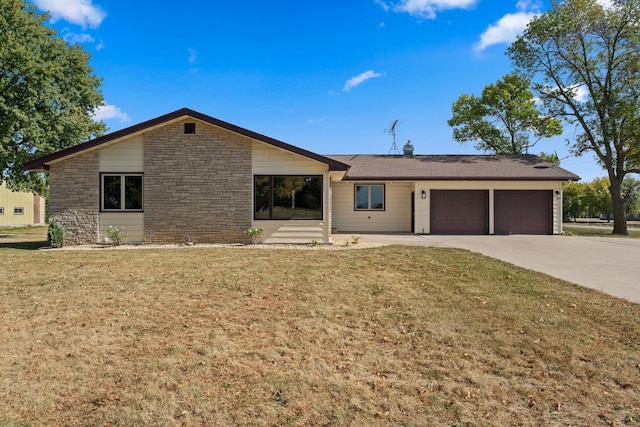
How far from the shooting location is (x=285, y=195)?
12.7 meters

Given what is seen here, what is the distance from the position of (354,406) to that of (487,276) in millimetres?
5454

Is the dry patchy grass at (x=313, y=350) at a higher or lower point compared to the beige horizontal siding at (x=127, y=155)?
lower

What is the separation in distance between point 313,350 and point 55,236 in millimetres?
11203

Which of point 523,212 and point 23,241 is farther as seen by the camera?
point 523,212

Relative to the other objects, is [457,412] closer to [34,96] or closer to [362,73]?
[362,73]

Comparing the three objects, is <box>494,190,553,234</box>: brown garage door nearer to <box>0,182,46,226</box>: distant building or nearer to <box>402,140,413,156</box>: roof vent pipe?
<box>402,140,413,156</box>: roof vent pipe

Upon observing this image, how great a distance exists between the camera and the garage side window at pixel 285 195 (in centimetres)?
1263

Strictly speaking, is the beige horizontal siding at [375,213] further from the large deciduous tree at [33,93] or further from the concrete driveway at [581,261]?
the large deciduous tree at [33,93]

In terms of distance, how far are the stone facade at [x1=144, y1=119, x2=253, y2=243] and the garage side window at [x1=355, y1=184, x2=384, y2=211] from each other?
7.25m

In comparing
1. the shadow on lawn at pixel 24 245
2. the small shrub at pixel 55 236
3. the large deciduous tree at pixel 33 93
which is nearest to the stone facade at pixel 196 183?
the small shrub at pixel 55 236

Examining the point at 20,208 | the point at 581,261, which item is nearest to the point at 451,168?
the point at 581,261

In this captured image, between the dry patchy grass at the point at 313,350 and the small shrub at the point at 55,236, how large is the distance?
4580mm

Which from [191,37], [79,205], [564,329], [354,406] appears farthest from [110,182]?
[564,329]

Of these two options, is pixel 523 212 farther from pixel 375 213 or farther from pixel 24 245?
pixel 24 245
